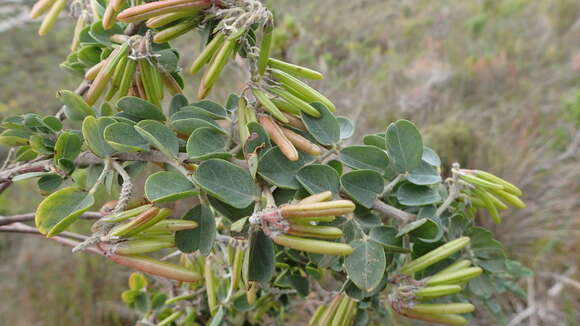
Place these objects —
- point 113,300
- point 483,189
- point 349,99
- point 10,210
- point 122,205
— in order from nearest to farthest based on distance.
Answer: point 122,205, point 483,189, point 113,300, point 10,210, point 349,99

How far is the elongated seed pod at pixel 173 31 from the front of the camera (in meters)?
0.33

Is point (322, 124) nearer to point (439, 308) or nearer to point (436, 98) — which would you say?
point (439, 308)

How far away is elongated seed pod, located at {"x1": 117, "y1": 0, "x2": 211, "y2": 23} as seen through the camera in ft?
0.99

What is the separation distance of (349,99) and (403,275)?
1.71 m

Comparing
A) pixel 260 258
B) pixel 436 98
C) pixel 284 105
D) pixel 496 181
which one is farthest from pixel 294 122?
pixel 436 98

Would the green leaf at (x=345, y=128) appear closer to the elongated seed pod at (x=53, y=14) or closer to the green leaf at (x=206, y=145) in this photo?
the green leaf at (x=206, y=145)

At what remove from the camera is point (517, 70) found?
2.70m

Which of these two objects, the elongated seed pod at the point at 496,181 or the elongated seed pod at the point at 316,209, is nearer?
the elongated seed pod at the point at 316,209

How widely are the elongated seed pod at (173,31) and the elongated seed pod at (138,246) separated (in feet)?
0.53

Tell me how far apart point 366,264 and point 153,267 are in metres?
0.17

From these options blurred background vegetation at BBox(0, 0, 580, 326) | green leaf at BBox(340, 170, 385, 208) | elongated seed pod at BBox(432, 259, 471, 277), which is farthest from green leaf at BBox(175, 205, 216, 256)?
blurred background vegetation at BBox(0, 0, 580, 326)

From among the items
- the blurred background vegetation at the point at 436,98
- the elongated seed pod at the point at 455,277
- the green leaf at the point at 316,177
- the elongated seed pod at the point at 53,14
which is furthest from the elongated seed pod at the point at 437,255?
the blurred background vegetation at the point at 436,98

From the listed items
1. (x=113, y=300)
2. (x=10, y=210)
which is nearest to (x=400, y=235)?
(x=113, y=300)

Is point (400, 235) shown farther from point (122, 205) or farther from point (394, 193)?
point (122, 205)
